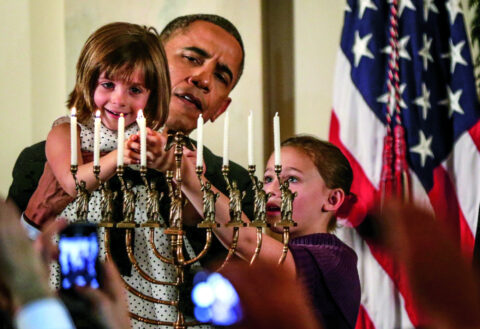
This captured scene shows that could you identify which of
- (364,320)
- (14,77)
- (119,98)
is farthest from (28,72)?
(364,320)

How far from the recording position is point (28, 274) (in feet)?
0.66

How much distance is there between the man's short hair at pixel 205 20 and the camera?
2.58 metres

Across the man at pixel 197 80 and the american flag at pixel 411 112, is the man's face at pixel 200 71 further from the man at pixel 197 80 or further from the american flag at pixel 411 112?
the american flag at pixel 411 112

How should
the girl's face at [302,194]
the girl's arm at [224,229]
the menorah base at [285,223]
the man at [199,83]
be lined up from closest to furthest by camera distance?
the menorah base at [285,223] → the girl's arm at [224,229] → the girl's face at [302,194] → the man at [199,83]

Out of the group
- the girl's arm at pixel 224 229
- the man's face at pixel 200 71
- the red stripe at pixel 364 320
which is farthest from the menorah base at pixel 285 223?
the red stripe at pixel 364 320

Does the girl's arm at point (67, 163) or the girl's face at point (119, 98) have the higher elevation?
the girl's face at point (119, 98)

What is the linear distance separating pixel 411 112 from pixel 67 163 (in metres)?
1.24

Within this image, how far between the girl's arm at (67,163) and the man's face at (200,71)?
1.47ft

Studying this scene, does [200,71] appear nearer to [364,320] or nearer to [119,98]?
[119,98]

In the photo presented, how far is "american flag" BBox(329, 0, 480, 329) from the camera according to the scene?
8.11 ft

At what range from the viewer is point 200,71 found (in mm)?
2447

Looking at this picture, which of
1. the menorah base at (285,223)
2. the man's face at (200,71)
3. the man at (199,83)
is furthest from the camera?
the man's face at (200,71)

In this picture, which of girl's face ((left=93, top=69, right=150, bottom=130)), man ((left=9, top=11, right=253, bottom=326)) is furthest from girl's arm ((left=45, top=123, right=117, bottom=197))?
man ((left=9, top=11, right=253, bottom=326))

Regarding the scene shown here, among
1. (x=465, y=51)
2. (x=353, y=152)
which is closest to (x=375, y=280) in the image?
(x=353, y=152)
